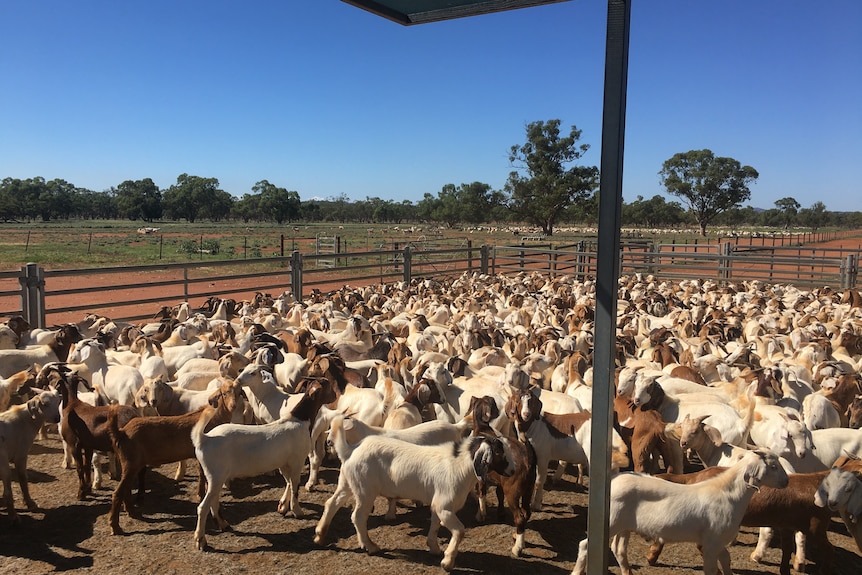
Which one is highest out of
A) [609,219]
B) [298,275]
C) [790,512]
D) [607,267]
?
[609,219]

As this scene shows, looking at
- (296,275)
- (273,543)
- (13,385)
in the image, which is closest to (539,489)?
(273,543)

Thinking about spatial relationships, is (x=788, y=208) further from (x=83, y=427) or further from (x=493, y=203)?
(x=83, y=427)

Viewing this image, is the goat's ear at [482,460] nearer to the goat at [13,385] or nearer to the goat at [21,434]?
the goat at [21,434]

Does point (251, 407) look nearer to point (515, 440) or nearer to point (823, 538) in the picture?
point (515, 440)

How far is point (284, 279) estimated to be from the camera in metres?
27.4

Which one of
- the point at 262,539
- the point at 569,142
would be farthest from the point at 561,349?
the point at 569,142

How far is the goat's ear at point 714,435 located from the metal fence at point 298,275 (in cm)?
847

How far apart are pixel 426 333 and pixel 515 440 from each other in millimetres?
4580

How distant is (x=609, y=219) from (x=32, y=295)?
1092 centimetres

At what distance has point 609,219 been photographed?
2.79 metres

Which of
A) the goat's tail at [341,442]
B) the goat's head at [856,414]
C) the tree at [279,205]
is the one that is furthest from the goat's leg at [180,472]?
the tree at [279,205]

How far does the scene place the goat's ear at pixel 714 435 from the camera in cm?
514

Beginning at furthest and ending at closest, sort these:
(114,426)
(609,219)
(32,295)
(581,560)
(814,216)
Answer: (814,216) → (32,295) → (114,426) → (581,560) → (609,219)

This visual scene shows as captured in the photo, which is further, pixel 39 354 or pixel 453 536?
pixel 39 354
